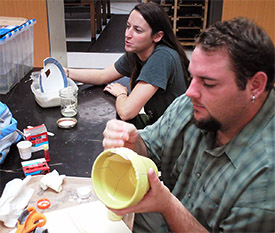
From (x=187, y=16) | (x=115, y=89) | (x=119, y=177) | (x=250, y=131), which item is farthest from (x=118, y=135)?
(x=187, y=16)

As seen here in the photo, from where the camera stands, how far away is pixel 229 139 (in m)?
1.07

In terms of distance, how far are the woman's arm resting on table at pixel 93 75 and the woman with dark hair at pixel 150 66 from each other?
0.42ft

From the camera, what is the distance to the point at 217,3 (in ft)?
12.4

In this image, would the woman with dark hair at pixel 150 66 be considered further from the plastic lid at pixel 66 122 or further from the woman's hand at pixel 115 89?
the plastic lid at pixel 66 122

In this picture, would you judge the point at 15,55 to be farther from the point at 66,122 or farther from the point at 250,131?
the point at 250,131

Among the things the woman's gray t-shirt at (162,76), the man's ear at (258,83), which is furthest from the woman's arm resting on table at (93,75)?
the man's ear at (258,83)

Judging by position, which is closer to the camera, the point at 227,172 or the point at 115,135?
the point at 227,172

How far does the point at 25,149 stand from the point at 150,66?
863mm

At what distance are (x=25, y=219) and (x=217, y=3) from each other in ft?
11.2

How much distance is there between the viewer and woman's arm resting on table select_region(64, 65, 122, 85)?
2223 millimetres

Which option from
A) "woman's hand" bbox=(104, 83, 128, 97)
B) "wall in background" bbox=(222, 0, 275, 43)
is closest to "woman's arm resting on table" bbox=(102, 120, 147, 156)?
"woman's hand" bbox=(104, 83, 128, 97)

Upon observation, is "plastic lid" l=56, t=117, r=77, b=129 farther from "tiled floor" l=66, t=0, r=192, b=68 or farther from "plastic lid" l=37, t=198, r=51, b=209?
"tiled floor" l=66, t=0, r=192, b=68

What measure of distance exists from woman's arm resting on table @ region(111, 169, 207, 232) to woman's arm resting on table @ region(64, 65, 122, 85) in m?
1.37

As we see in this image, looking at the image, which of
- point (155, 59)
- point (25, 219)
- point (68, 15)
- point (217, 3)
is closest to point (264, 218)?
point (25, 219)
